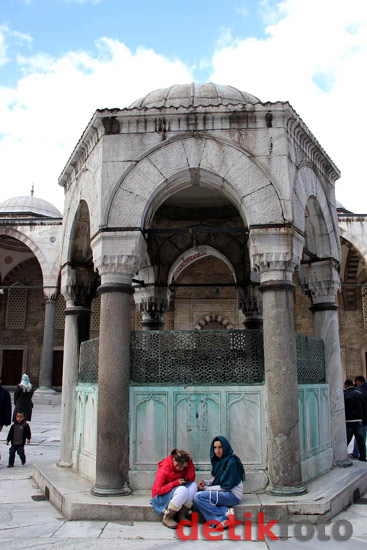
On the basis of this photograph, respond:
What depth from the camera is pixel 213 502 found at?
11.7ft

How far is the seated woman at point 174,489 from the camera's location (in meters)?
3.47

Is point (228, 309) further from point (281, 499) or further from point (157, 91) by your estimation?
point (281, 499)

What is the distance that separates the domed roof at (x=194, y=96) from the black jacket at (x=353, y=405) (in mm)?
3563

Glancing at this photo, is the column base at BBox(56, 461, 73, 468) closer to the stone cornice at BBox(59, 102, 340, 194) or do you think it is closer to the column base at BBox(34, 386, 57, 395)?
the stone cornice at BBox(59, 102, 340, 194)

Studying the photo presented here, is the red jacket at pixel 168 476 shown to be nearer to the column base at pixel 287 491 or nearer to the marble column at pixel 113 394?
the marble column at pixel 113 394

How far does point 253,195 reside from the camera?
14.2 ft

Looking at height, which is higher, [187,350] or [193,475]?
[187,350]

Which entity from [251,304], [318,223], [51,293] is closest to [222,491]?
[318,223]

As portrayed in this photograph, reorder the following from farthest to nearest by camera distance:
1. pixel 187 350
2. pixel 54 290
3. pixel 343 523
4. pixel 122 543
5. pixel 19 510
Answer: pixel 54 290 → pixel 187 350 → pixel 19 510 → pixel 343 523 → pixel 122 543

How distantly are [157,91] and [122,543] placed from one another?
15.0ft

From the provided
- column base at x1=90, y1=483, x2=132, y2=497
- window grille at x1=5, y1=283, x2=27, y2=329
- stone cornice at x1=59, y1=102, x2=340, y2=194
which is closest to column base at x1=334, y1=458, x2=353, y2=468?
Answer: column base at x1=90, y1=483, x2=132, y2=497

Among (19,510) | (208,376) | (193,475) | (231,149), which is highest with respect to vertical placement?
(231,149)

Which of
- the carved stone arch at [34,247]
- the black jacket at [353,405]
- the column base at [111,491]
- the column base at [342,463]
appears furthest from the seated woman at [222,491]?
the carved stone arch at [34,247]

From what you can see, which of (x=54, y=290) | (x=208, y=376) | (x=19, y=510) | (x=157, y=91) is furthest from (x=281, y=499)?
(x=54, y=290)
